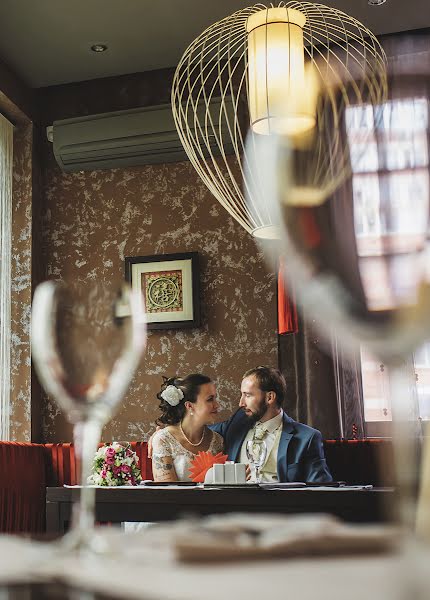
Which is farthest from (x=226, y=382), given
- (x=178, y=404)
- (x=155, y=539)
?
(x=155, y=539)

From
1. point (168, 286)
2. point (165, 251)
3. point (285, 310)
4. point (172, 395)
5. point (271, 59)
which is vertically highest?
point (271, 59)

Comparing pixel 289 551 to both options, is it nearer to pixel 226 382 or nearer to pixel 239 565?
pixel 239 565

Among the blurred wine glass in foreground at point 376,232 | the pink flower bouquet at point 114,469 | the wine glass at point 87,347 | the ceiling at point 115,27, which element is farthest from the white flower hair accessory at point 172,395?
the blurred wine glass in foreground at point 376,232

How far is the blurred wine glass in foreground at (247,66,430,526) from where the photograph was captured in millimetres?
328

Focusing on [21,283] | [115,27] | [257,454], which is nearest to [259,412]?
[257,454]

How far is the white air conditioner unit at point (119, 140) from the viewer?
4.97 m

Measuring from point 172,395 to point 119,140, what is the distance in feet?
6.21

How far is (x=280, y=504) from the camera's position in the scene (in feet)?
7.95

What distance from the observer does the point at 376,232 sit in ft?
1.10

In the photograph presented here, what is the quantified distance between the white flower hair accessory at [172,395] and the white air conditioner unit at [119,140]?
5.56 feet

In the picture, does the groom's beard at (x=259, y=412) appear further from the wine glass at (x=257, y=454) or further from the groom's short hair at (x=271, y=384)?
the wine glass at (x=257, y=454)

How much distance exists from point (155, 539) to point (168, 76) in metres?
5.07

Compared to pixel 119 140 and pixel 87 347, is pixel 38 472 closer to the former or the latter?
pixel 119 140

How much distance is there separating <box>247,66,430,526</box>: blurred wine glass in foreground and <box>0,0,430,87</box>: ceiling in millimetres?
4454
